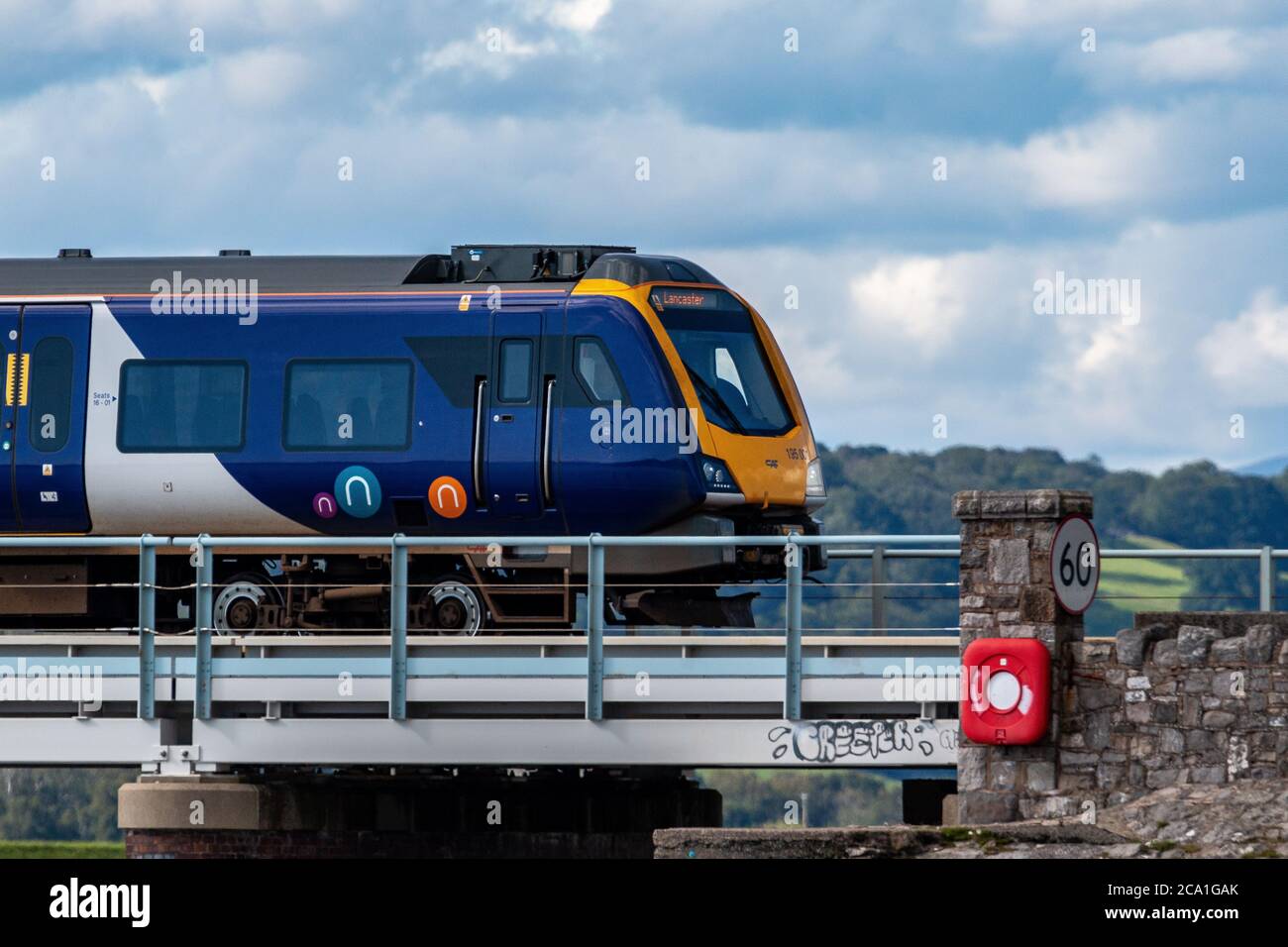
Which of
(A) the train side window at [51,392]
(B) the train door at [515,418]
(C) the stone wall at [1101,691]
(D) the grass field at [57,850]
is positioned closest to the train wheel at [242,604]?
(B) the train door at [515,418]

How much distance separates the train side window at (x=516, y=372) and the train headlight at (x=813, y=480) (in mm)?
2685

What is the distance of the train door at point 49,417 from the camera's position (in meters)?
20.6

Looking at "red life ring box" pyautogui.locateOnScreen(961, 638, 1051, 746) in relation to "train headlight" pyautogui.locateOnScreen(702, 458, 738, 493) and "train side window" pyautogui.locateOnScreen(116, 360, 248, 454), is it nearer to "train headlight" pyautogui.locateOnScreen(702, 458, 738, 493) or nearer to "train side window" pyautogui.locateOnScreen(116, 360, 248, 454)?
"train headlight" pyautogui.locateOnScreen(702, 458, 738, 493)

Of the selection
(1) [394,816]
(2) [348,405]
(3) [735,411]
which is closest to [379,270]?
(2) [348,405]

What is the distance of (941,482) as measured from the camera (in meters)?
161

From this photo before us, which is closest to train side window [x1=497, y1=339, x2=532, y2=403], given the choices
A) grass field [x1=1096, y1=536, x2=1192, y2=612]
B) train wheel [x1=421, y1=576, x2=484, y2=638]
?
train wheel [x1=421, y1=576, x2=484, y2=638]

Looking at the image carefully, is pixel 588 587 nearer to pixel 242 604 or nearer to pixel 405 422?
pixel 405 422

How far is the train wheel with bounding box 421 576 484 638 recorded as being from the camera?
1941 cm

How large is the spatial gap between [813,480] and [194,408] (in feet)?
18.2

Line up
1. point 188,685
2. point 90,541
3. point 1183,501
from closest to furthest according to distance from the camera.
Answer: point 188,685, point 90,541, point 1183,501
